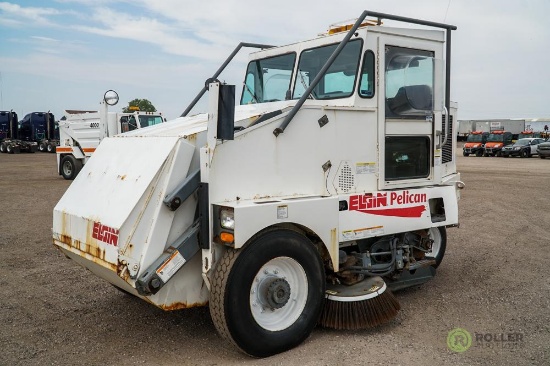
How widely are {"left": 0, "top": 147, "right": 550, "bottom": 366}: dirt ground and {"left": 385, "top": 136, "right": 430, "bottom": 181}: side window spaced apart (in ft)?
4.49

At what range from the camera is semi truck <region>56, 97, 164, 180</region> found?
16.5 meters

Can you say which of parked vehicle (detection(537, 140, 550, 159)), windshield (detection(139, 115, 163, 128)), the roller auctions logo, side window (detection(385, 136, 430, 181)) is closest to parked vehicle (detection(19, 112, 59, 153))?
windshield (detection(139, 115, 163, 128))

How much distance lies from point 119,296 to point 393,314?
290 cm

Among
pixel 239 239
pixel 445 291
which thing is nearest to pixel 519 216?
pixel 445 291

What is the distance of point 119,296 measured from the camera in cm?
553

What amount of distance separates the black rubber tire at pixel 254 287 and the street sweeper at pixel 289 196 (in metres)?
0.01

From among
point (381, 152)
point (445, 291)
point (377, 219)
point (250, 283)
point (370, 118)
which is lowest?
point (445, 291)

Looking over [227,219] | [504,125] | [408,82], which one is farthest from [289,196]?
[504,125]

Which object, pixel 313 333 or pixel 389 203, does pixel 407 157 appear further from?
pixel 313 333

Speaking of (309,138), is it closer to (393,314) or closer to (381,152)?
(381,152)

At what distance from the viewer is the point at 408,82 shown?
521 centimetres

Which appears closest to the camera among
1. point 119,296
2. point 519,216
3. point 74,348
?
point 74,348

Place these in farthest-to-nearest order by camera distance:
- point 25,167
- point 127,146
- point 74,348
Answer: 1. point 25,167
2. point 127,146
3. point 74,348

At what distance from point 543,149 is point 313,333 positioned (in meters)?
34.5
